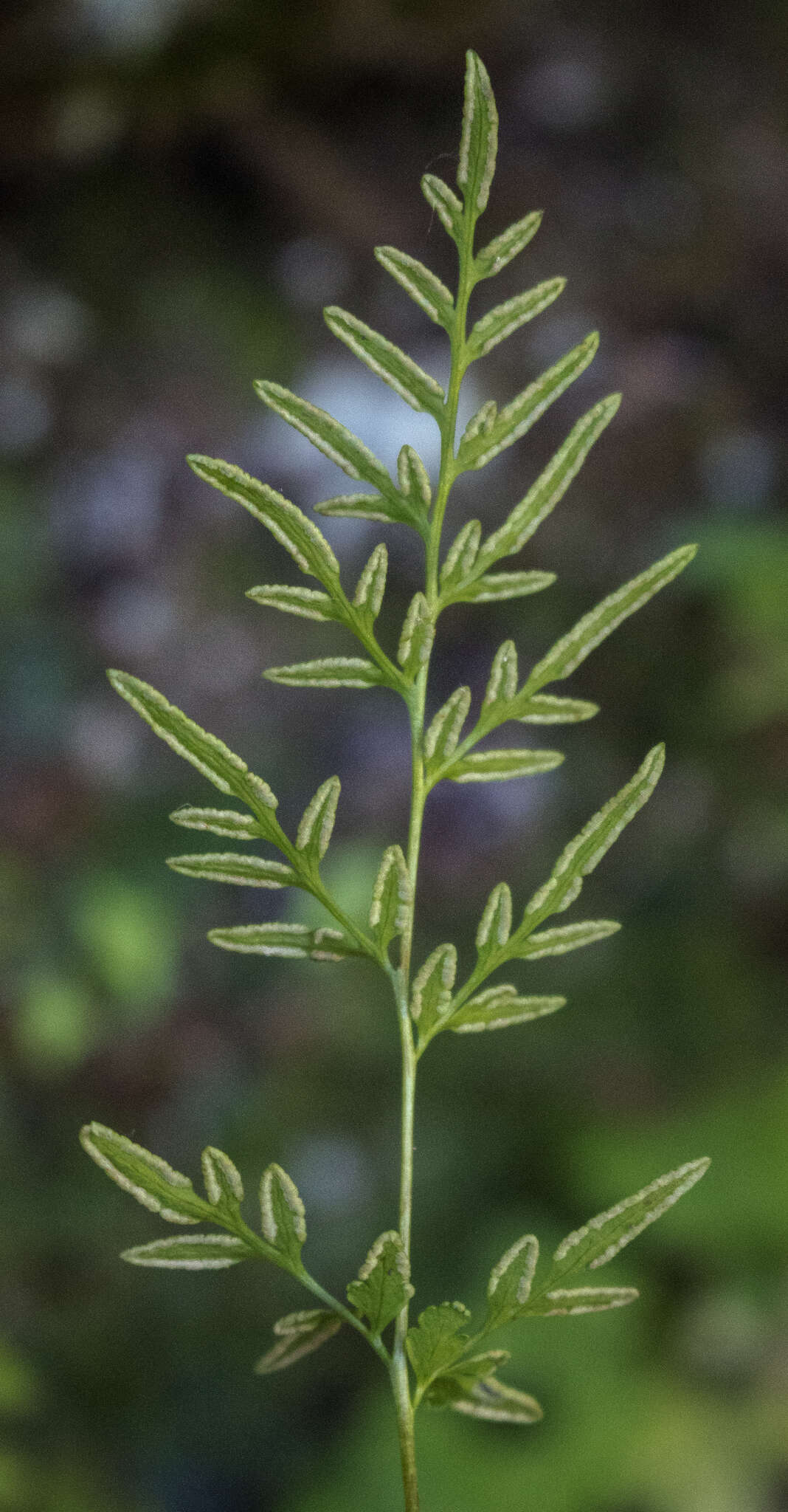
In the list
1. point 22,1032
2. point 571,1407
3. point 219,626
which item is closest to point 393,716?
point 219,626

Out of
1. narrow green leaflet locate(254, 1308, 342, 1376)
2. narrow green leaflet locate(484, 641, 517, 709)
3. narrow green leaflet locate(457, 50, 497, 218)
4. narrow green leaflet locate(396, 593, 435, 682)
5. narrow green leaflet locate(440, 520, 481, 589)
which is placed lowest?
narrow green leaflet locate(254, 1308, 342, 1376)

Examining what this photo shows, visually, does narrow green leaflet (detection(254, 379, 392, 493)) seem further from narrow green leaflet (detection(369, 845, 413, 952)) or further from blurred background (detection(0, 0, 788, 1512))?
blurred background (detection(0, 0, 788, 1512))

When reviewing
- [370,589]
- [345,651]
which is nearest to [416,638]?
[370,589]

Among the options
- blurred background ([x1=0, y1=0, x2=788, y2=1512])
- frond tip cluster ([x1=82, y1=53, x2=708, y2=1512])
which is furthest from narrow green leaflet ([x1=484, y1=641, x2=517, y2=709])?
blurred background ([x1=0, y1=0, x2=788, y2=1512])

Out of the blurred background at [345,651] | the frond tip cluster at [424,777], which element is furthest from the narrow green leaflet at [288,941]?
the blurred background at [345,651]

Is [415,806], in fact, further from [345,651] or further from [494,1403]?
[345,651]

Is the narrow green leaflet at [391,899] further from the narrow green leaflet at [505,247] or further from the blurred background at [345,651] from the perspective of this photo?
the blurred background at [345,651]
